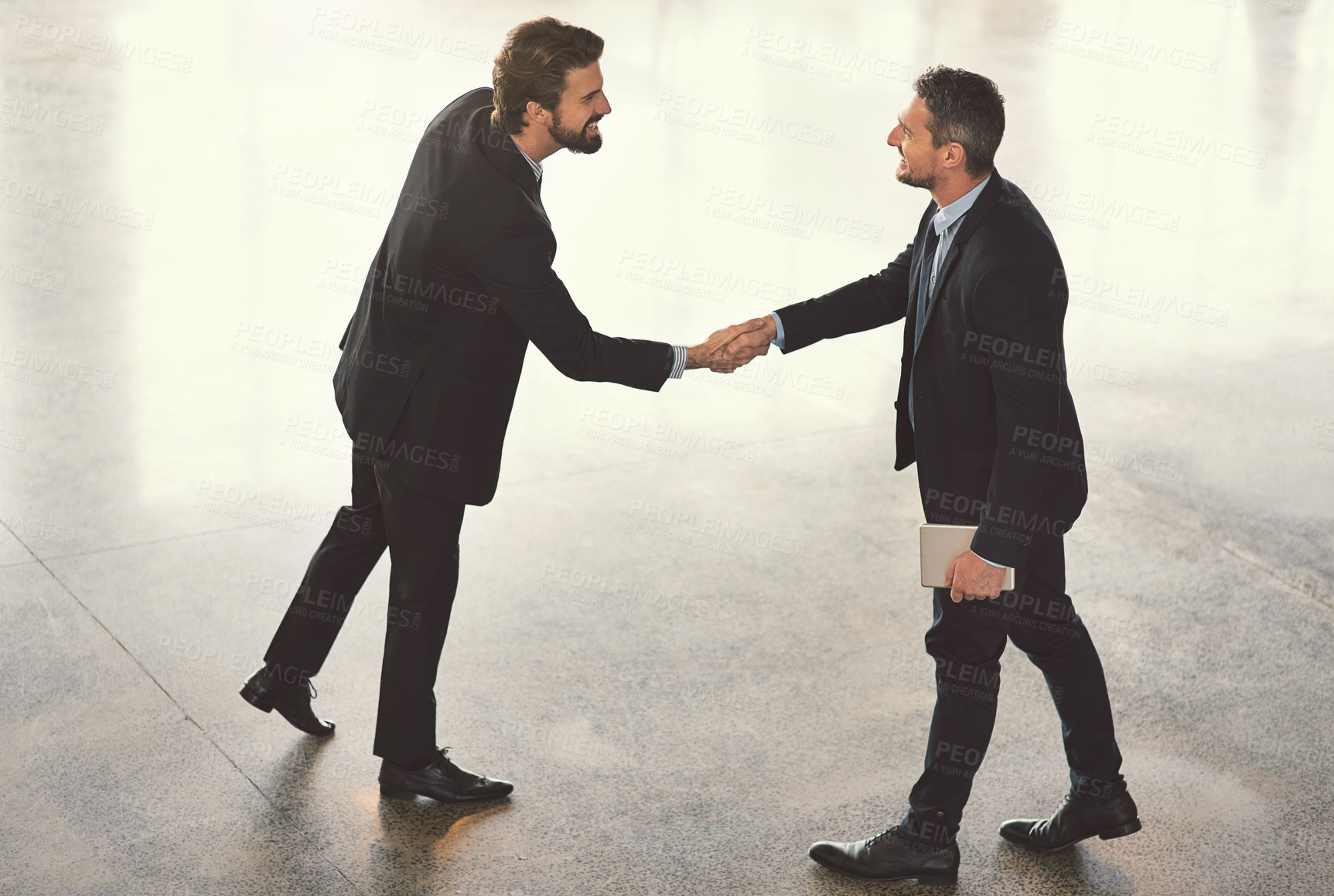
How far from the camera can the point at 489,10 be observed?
1276 cm

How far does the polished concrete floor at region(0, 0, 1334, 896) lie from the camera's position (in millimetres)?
3443

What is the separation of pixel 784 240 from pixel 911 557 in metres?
3.61

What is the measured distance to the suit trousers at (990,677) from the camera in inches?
125

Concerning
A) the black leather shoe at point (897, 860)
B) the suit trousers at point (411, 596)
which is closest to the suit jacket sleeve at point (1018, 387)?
the black leather shoe at point (897, 860)

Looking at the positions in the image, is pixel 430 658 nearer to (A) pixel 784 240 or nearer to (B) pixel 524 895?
(B) pixel 524 895

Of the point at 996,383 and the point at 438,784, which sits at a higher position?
the point at 996,383

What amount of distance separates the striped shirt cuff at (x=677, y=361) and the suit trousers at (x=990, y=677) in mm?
890

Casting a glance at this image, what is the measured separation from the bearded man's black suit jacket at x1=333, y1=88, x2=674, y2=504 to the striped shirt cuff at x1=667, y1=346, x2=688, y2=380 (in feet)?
0.81

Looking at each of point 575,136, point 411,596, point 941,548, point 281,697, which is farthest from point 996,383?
point 281,697

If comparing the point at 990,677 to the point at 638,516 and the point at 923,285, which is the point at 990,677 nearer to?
the point at 923,285

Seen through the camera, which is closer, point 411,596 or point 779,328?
point 411,596

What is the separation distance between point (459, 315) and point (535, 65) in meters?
0.61

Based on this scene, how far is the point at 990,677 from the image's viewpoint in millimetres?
3219

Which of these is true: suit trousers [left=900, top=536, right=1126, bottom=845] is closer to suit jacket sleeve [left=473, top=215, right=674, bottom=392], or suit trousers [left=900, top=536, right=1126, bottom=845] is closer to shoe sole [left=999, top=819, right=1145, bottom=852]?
shoe sole [left=999, top=819, right=1145, bottom=852]
